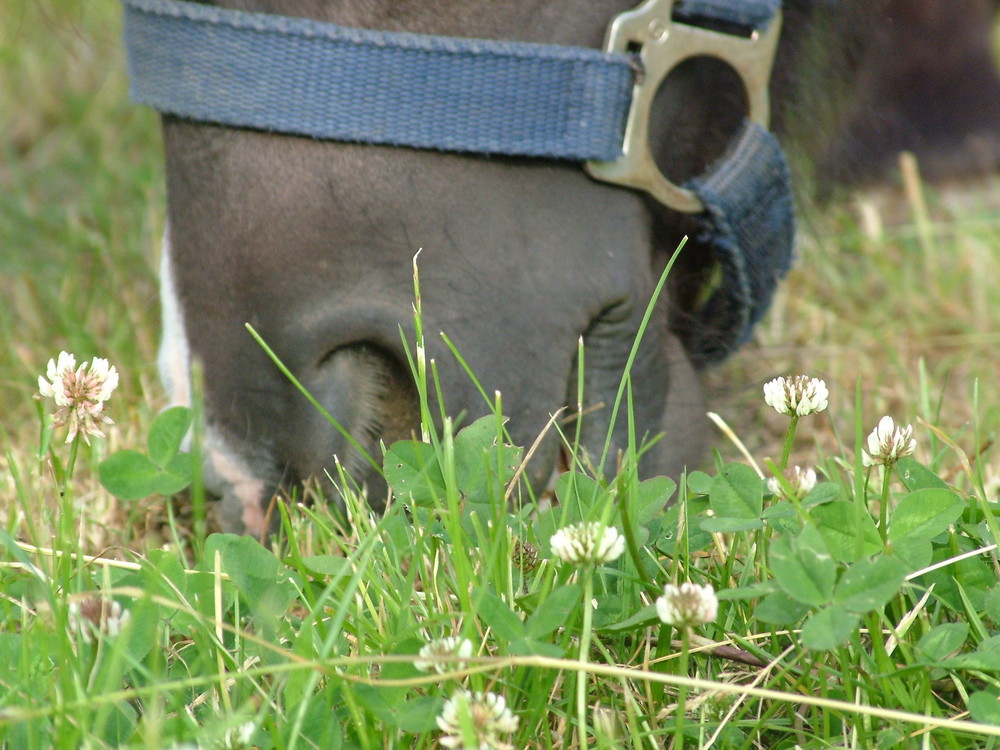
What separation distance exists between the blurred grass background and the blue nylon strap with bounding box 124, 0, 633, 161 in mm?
355

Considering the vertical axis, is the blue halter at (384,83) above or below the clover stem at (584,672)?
above

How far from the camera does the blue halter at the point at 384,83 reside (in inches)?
36.3

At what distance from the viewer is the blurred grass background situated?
4.49ft

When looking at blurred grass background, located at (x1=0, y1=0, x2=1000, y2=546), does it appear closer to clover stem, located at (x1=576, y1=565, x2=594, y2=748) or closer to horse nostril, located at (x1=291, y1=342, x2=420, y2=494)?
horse nostril, located at (x1=291, y1=342, x2=420, y2=494)

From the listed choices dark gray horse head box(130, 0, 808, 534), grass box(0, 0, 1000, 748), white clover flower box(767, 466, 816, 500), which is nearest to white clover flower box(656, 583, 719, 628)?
grass box(0, 0, 1000, 748)

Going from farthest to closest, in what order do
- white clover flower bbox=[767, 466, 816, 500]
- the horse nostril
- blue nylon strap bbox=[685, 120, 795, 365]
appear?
blue nylon strap bbox=[685, 120, 795, 365] → the horse nostril → white clover flower bbox=[767, 466, 816, 500]

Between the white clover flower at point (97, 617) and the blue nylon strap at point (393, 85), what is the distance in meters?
0.43

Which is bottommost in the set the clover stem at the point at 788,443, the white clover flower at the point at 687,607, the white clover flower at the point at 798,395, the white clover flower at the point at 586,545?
the white clover flower at the point at 687,607

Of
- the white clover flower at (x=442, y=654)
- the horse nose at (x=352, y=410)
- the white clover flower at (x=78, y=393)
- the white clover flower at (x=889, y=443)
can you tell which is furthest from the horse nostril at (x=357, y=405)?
the white clover flower at (x=889, y=443)

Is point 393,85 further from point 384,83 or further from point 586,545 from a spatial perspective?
point 586,545

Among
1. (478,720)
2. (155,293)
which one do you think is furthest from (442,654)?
(155,293)

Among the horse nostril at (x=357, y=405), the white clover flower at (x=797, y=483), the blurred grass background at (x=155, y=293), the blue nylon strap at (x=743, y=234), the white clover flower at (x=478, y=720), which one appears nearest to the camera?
the white clover flower at (x=478, y=720)

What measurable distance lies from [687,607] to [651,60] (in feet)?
1.80

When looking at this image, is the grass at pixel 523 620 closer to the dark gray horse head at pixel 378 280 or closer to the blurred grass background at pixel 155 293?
the dark gray horse head at pixel 378 280
